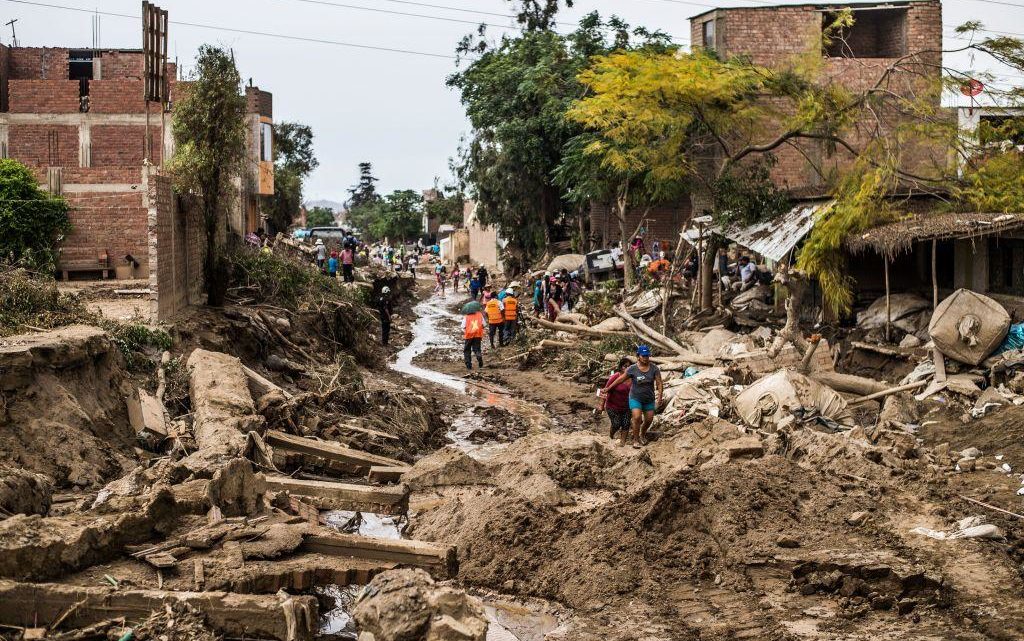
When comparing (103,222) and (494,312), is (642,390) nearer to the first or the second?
(494,312)

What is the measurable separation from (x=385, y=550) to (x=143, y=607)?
80.1 inches

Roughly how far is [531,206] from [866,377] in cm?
2421

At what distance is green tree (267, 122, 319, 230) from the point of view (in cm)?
5466

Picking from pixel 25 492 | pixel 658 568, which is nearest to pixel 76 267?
pixel 25 492

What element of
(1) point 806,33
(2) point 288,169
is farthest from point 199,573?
(2) point 288,169

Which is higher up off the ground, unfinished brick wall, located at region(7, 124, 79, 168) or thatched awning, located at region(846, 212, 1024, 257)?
unfinished brick wall, located at region(7, 124, 79, 168)

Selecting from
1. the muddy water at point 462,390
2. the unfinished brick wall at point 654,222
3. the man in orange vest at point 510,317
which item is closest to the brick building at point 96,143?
the muddy water at point 462,390

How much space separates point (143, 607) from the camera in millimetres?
6797

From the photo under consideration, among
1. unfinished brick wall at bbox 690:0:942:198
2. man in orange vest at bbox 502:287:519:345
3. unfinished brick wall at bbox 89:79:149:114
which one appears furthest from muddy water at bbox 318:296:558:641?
unfinished brick wall at bbox 690:0:942:198

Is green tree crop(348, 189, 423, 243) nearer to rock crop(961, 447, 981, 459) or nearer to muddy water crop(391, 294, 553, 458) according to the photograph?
muddy water crop(391, 294, 553, 458)

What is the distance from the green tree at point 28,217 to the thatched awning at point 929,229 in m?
15.8

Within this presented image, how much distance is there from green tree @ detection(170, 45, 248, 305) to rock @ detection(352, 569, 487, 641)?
1246 cm

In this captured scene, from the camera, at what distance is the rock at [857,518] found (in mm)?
10297

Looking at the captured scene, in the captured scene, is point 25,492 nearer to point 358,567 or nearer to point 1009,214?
point 358,567
